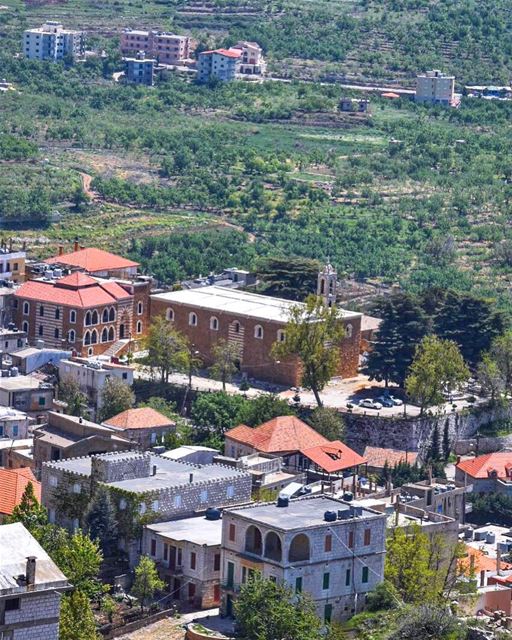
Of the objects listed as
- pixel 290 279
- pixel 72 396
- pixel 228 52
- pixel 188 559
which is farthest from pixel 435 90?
pixel 188 559

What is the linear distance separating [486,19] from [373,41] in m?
10.4

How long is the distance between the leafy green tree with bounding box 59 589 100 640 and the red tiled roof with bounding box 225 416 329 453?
24582 millimetres

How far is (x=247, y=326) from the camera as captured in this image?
98.8 m

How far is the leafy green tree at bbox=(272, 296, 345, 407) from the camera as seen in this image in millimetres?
95125

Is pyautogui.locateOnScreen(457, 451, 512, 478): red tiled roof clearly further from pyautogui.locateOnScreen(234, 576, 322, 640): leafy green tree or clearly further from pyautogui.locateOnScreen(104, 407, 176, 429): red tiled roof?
pyautogui.locateOnScreen(234, 576, 322, 640): leafy green tree

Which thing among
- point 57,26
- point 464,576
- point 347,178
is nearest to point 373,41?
point 57,26

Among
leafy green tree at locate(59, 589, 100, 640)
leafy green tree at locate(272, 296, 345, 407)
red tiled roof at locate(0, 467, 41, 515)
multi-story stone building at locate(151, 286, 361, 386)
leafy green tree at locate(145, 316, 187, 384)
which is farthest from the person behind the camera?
multi-story stone building at locate(151, 286, 361, 386)

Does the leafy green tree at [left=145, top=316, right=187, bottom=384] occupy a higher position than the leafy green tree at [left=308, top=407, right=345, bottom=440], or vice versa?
the leafy green tree at [left=145, top=316, right=187, bottom=384]

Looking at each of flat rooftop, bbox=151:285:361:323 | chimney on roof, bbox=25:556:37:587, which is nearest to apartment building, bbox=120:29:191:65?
flat rooftop, bbox=151:285:361:323

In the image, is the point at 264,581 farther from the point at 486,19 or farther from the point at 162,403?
the point at 486,19

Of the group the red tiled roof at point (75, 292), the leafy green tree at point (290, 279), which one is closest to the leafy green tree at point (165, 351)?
the red tiled roof at point (75, 292)

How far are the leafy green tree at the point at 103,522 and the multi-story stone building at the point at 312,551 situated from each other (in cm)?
431

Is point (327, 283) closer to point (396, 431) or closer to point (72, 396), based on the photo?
point (396, 431)

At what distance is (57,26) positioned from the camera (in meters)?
182
